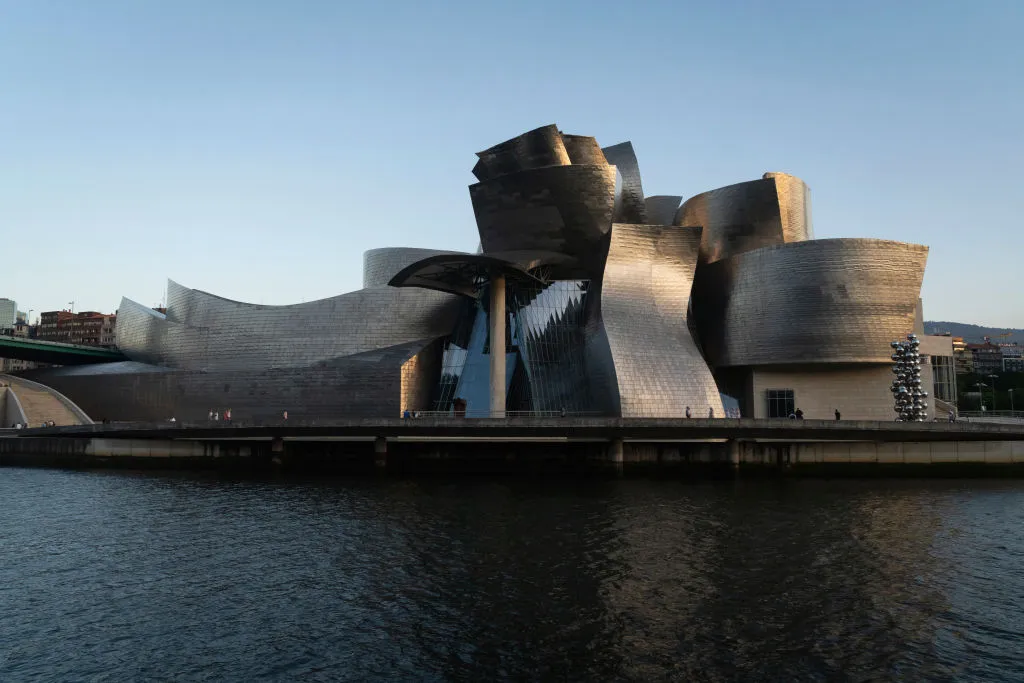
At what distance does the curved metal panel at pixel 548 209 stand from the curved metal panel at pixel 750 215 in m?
9.01

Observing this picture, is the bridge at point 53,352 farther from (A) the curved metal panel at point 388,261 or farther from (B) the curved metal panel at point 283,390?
(A) the curved metal panel at point 388,261

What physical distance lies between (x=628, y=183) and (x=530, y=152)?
799 cm

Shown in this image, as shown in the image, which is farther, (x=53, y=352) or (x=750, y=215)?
(x=53, y=352)

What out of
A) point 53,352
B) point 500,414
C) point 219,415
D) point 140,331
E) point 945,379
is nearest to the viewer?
point 500,414

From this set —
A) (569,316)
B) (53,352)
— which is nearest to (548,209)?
(569,316)

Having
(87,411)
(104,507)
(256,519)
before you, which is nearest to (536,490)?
(256,519)

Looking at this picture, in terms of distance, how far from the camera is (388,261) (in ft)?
164

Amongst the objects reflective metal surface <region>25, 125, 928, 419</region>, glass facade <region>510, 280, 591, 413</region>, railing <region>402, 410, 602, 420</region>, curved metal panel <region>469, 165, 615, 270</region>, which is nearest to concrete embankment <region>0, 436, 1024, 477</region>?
railing <region>402, 410, 602, 420</region>

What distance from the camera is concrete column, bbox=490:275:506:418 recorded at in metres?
36.4

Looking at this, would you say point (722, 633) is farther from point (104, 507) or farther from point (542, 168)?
point (542, 168)

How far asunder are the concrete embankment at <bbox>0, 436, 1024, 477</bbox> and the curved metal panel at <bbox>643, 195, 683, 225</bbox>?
2020 centimetres

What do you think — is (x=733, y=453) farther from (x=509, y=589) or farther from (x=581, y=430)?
(x=509, y=589)

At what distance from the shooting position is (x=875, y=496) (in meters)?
24.3

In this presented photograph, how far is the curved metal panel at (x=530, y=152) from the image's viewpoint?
3778 cm
